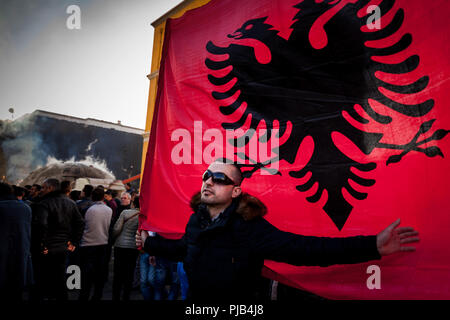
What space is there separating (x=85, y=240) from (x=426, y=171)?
488 cm

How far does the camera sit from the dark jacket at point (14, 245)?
3539mm

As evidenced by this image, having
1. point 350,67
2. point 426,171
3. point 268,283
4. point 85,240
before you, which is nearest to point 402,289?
point 426,171

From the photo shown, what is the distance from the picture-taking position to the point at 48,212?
13.8 ft

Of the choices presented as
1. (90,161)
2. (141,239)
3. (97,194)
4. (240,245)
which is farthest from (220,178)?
(90,161)

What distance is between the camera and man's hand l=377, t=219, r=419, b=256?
146 cm

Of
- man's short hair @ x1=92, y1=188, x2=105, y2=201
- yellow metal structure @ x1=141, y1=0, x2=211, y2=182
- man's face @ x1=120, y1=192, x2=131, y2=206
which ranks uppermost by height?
yellow metal structure @ x1=141, y1=0, x2=211, y2=182

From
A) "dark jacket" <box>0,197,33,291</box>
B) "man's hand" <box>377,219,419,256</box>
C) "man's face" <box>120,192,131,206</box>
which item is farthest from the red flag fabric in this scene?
"man's face" <box>120,192,131,206</box>

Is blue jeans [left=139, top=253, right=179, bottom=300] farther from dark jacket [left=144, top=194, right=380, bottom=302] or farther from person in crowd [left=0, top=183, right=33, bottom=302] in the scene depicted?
dark jacket [left=144, top=194, right=380, bottom=302]

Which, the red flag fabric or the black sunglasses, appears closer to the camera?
the red flag fabric

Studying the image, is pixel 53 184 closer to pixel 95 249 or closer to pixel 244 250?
pixel 95 249

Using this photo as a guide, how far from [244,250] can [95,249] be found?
4019 millimetres

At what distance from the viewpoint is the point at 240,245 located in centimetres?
173

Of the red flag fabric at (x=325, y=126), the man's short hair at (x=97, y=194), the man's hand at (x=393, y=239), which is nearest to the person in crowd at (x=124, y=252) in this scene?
the man's short hair at (x=97, y=194)

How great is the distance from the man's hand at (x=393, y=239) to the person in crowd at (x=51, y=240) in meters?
4.23
